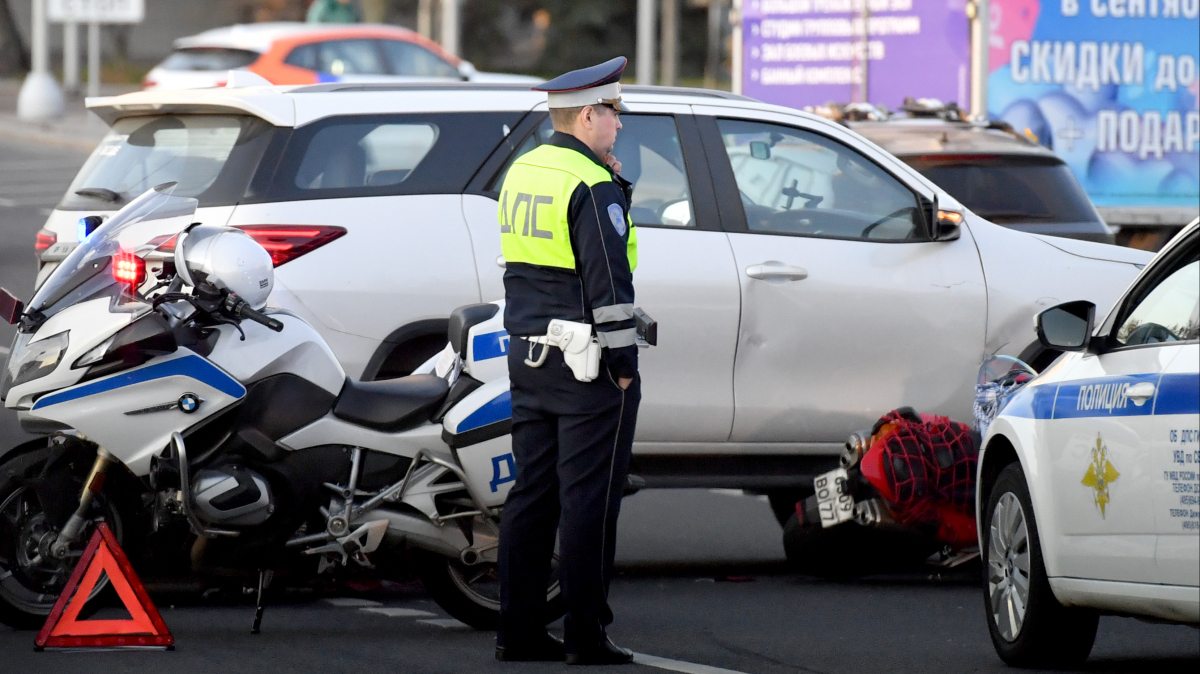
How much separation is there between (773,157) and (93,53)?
25.9 m

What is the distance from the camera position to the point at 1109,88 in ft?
48.8

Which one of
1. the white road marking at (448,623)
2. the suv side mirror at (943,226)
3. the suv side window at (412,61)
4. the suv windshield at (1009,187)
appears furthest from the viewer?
the suv side window at (412,61)

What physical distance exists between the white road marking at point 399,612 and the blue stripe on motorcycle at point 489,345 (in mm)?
1107

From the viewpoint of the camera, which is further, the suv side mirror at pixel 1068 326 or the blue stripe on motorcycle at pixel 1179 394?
the suv side mirror at pixel 1068 326

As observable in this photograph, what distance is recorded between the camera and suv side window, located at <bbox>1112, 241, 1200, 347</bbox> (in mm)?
5270

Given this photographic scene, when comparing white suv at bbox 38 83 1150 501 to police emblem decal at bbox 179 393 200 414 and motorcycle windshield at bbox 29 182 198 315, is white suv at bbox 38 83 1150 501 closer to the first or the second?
motorcycle windshield at bbox 29 182 198 315

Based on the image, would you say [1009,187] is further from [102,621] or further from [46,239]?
[102,621]

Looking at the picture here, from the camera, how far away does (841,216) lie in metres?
7.93

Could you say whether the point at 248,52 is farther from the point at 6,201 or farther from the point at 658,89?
the point at 658,89

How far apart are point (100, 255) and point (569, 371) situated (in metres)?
1.68

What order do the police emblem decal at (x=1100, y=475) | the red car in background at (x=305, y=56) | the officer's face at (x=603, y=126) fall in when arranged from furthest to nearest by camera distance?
the red car in background at (x=305, y=56)
the officer's face at (x=603, y=126)
the police emblem decal at (x=1100, y=475)

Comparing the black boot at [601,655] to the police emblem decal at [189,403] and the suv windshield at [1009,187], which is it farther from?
the suv windshield at [1009,187]

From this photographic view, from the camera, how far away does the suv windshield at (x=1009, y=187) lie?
993 cm

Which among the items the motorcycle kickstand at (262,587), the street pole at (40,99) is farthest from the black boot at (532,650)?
the street pole at (40,99)
